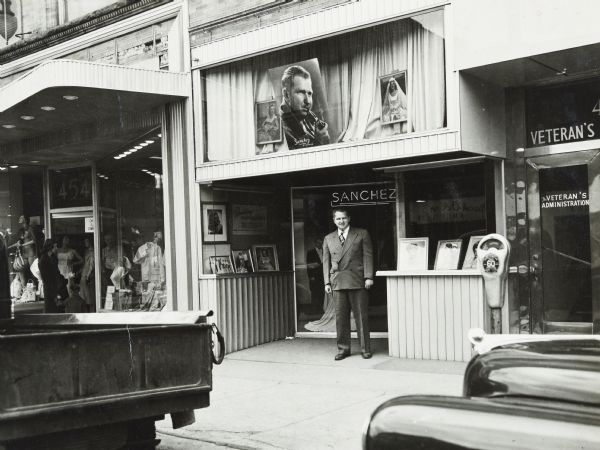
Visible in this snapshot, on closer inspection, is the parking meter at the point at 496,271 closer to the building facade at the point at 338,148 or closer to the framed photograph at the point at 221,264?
the building facade at the point at 338,148

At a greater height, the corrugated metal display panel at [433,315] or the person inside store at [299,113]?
the person inside store at [299,113]

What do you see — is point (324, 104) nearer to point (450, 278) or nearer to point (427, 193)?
point (427, 193)

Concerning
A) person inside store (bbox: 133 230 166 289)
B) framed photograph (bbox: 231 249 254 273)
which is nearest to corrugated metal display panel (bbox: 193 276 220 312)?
framed photograph (bbox: 231 249 254 273)

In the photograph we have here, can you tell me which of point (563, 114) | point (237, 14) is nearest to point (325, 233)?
point (237, 14)

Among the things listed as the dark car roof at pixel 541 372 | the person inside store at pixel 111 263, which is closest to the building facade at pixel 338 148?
the person inside store at pixel 111 263

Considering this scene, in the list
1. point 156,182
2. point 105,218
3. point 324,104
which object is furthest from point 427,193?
point 105,218

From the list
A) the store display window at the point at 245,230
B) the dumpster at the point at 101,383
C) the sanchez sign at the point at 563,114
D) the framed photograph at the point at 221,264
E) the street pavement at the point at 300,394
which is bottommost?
the street pavement at the point at 300,394

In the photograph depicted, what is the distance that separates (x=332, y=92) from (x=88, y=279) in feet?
24.4

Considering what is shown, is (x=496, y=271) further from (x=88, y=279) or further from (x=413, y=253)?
(x=88, y=279)

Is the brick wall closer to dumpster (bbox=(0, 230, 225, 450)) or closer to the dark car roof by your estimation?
dumpster (bbox=(0, 230, 225, 450))

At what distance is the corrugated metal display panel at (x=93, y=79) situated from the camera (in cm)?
954

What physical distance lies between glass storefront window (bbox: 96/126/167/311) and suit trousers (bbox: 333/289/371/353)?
3.10 metres

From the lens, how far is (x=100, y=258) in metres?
13.9

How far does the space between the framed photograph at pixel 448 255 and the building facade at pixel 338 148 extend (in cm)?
3
